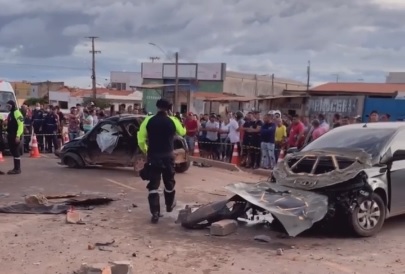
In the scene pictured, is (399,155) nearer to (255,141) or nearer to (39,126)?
(255,141)

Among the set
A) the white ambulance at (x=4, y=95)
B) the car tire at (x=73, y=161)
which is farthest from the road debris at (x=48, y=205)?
the white ambulance at (x=4, y=95)

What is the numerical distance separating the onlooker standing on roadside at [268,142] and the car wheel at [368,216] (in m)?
7.83

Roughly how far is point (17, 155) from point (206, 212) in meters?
6.75

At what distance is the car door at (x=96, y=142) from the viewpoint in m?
14.1

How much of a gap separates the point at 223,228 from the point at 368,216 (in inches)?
76.8

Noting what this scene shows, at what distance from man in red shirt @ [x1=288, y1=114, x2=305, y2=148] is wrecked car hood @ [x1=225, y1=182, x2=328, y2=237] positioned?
22.8ft

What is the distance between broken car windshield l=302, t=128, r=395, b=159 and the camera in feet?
27.8

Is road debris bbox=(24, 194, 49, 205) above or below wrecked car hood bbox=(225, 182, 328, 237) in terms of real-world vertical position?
below

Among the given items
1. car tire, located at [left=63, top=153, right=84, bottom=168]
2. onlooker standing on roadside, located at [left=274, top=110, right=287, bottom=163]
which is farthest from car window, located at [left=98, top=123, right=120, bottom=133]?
onlooker standing on roadside, located at [left=274, top=110, right=287, bottom=163]

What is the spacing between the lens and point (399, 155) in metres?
8.38

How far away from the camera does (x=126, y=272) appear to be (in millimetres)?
5684

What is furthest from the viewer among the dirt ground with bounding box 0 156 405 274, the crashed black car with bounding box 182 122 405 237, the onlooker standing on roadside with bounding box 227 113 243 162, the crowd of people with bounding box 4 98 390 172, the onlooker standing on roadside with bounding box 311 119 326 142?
the onlooker standing on roadside with bounding box 227 113 243 162

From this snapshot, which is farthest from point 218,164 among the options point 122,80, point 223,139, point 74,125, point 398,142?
point 122,80

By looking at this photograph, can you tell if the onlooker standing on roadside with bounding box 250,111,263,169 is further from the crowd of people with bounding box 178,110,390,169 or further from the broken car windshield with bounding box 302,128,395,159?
the broken car windshield with bounding box 302,128,395,159
